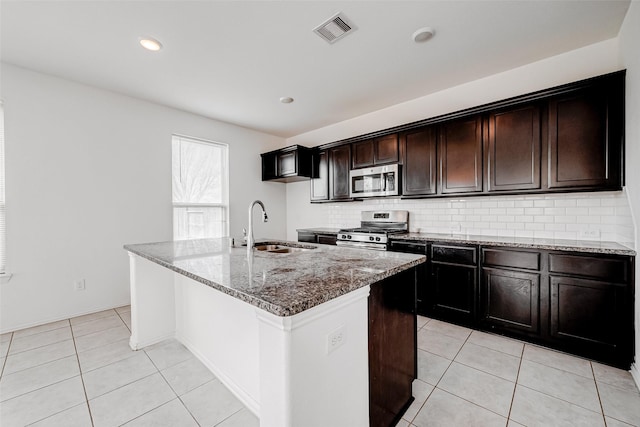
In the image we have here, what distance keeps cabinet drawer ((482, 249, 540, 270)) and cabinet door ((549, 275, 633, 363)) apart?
169 mm

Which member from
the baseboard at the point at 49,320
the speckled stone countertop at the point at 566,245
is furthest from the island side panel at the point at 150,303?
the speckled stone countertop at the point at 566,245

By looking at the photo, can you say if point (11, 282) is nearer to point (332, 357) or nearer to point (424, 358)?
point (332, 357)

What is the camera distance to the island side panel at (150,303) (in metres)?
2.33

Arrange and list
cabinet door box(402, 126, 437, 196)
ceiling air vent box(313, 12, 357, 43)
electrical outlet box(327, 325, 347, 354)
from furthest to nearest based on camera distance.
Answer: cabinet door box(402, 126, 437, 196), ceiling air vent box(313, 12, 357, 43), electrical outlet box(327, 325, 347, 354)

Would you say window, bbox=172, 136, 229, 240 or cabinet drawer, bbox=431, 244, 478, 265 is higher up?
window, bbox=172, 136, 229, 240

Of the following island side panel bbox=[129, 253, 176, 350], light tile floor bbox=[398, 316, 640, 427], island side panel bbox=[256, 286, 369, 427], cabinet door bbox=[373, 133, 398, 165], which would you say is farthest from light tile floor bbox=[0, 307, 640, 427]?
cabinet door bbox=[373, 133, 398, 165]

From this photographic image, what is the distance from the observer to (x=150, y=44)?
7.90ft

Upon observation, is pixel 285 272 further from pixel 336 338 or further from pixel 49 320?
pixel 49 320

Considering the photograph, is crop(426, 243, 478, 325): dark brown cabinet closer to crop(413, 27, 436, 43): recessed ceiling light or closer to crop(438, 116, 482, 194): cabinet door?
crop(438, 116, 482, 194): cabinet door

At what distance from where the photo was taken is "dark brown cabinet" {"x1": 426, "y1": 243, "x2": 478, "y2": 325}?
8.82 ft

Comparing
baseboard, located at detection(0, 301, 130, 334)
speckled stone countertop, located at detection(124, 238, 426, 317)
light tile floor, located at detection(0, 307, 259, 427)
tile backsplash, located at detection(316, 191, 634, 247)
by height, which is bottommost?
light tile floor, located at detection(0, 307, 259, 427)

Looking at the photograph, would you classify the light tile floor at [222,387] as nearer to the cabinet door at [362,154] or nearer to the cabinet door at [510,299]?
the cabinet door at [510,299]

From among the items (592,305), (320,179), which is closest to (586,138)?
(592,305)

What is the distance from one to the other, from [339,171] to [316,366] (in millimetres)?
3449
